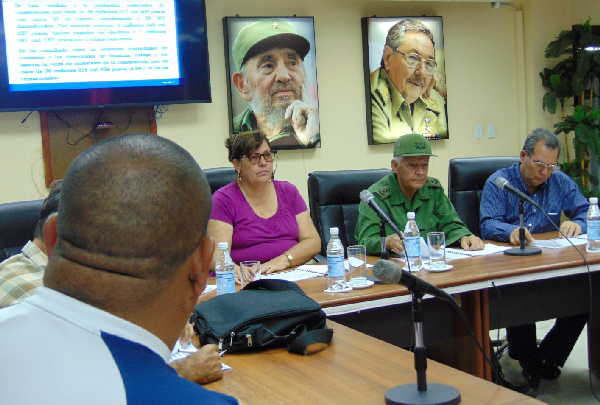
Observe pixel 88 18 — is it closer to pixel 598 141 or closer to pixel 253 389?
pixel 253 389

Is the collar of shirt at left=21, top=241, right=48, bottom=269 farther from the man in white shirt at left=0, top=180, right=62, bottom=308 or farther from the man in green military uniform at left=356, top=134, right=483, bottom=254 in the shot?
the man in green military uniform at left=356, top=134, right=483, bottom=254

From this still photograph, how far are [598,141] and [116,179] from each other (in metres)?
5.17

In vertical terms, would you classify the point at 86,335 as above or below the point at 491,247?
above

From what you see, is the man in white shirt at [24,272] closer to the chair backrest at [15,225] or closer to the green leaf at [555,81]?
the chair backrest at [15,225]

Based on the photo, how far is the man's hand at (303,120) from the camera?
484 cm

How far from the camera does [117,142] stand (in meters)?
0.85

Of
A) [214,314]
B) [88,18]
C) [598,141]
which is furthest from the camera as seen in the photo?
[598,141]

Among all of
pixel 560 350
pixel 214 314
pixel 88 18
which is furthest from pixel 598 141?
pixel 214 314

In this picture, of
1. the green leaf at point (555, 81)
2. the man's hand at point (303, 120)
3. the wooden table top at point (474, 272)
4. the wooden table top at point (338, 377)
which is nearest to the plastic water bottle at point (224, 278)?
the wooden table top at point (474, 272)

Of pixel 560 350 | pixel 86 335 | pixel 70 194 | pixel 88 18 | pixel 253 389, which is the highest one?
pixel 88 18

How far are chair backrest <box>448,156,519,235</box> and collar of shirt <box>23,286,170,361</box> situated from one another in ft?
10.2

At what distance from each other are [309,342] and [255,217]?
1492 mm

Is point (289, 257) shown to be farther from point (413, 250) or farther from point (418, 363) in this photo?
point (418, 363)

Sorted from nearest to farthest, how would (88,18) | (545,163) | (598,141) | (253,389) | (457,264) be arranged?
(253,389) < (457,264) < (545,163) < (88,18) < (598,141)
